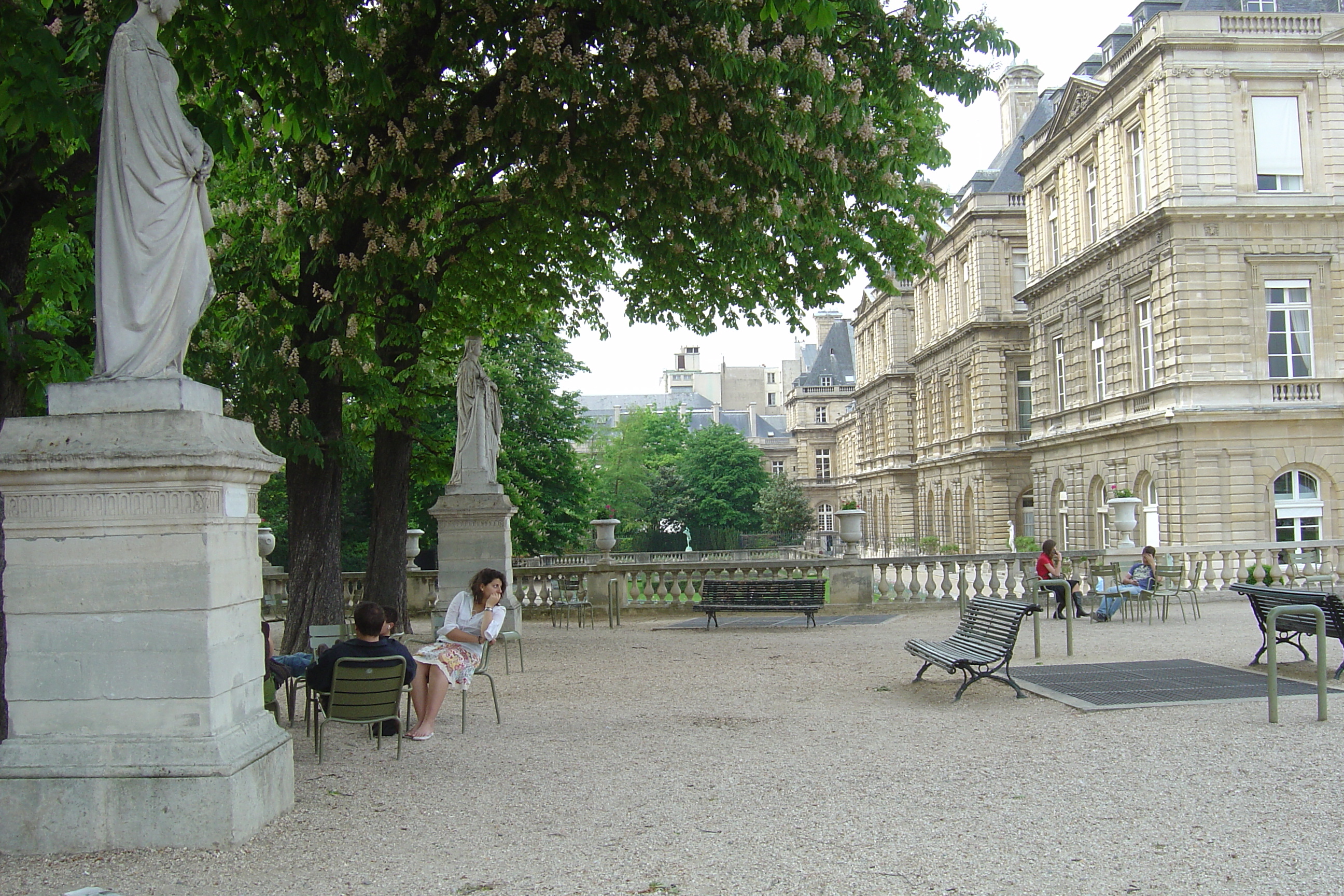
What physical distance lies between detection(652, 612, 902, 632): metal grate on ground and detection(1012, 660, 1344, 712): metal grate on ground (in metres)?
6.27

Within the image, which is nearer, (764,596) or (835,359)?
(764,596)

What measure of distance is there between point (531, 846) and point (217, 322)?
7.81 m

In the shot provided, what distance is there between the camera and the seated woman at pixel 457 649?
851cm

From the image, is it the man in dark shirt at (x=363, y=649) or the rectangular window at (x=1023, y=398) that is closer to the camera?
the man in dark shirt at (x=363, y=649)

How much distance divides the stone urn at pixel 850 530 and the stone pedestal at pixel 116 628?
1540cm

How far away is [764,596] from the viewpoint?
1850 cm

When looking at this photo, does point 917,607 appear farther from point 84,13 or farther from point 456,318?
point 84,13

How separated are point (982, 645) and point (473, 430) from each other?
8521mm

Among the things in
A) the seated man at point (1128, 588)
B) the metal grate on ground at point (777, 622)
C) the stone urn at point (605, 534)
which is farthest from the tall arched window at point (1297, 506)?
the stone urn at point (605, 534)

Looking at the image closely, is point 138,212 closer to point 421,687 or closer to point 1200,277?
point 421,687

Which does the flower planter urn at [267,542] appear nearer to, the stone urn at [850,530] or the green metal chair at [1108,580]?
the stone urn at [850,530]

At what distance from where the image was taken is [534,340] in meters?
33.2

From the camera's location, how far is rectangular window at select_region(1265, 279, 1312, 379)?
2842 cm

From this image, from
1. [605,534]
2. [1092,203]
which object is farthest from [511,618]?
[1092,203]
